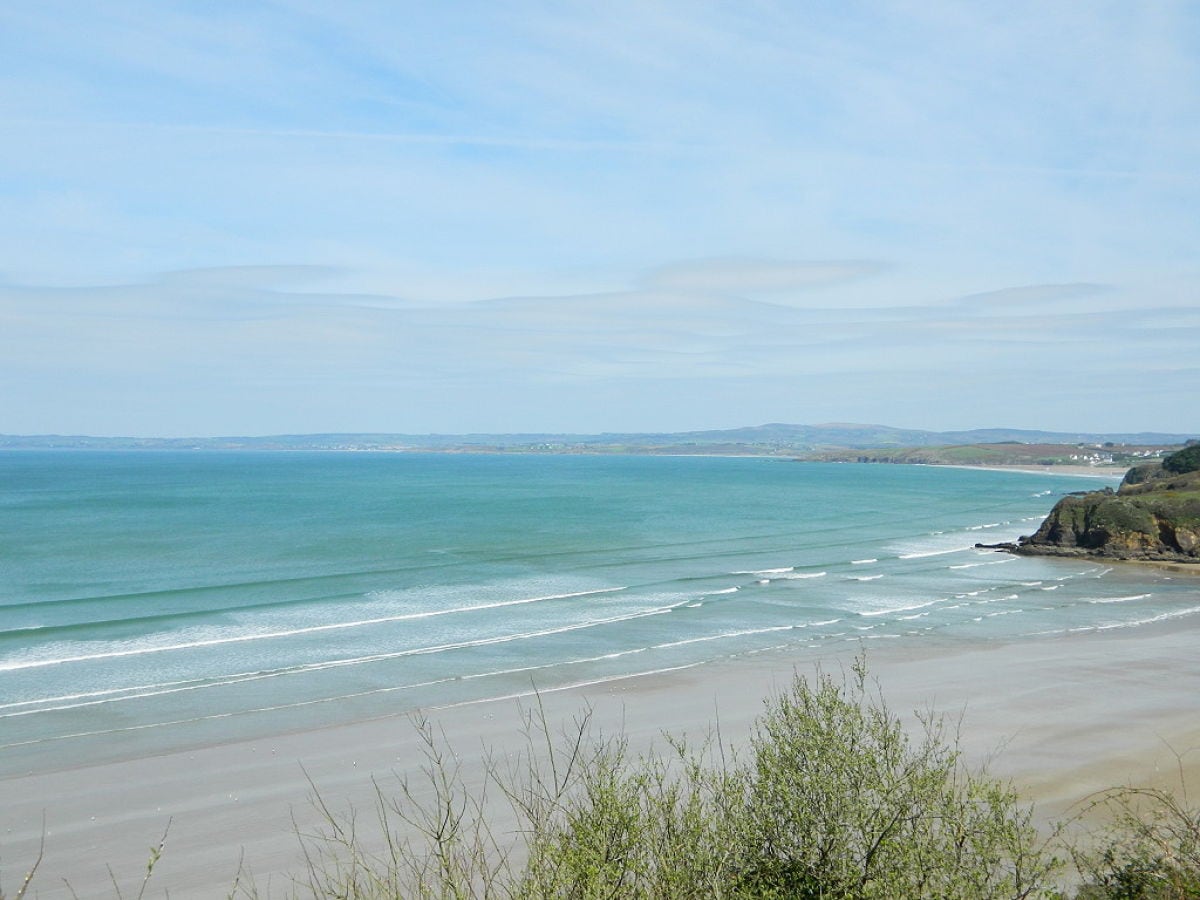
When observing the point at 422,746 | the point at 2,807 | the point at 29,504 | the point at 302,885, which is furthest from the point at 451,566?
the point at 29,504

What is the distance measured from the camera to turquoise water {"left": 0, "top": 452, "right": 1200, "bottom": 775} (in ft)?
71.4

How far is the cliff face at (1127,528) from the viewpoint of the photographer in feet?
152

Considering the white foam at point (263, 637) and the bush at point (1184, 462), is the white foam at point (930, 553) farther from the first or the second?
the bush at point (1184, 462)

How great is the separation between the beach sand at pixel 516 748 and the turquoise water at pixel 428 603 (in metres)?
1.48

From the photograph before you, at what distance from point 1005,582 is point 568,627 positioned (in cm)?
2017

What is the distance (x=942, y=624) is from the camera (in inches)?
1215

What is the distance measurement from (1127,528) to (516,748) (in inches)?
1560

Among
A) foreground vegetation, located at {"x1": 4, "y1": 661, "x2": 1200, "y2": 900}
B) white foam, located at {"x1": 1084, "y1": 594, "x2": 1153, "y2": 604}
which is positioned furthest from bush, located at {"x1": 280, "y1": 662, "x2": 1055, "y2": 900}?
white foam, located at {"x1": 1084, "y1": 594, "x2": 1153, "y2": 604}

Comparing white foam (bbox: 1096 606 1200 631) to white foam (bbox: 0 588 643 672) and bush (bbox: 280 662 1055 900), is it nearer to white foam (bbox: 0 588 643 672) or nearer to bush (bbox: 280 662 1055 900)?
white foam (bbox: 0 588 643 672)

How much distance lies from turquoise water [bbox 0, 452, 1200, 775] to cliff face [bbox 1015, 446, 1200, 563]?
3033 millimetres

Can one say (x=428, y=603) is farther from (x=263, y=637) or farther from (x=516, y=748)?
(x=516, y=748)

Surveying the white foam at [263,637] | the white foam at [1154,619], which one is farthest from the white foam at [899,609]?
the white foam at [263,637]

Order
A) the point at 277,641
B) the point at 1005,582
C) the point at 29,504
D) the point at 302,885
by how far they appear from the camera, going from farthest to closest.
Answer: the point at 29,504 < the point at 1005,582 < the point at 277,641 < the point at 302,885

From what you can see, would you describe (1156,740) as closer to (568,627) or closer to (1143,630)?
(1143,630)
